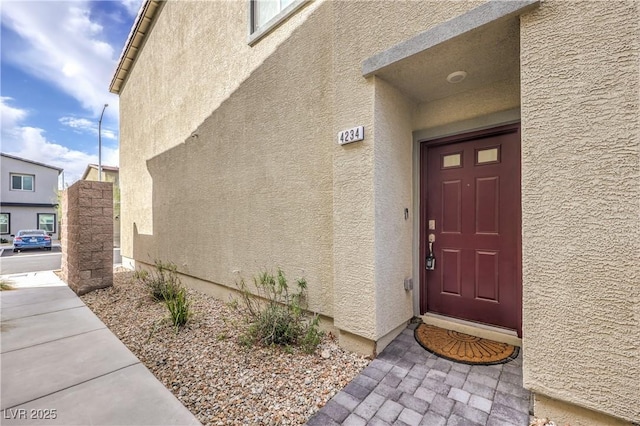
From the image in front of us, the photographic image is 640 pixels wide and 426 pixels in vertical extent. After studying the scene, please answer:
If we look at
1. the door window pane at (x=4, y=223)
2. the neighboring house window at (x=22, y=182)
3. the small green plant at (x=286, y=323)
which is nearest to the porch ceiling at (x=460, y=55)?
the small green plant at (x=286, y=323)

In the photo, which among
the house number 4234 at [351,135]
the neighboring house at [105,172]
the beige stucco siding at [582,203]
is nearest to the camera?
the beige stucco siding at [582,203]

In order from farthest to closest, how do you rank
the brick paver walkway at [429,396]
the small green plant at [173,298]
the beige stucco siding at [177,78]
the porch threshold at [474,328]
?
the beige stucco siding at [177,78]
the small green plant at [173,298]
the porch threshold at [474,328]
the brick paver walkway at [429,396]

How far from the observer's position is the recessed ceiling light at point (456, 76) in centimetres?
285

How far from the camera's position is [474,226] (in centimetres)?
334

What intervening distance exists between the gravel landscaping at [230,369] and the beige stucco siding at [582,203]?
172 centimetres

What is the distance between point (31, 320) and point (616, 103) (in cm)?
706

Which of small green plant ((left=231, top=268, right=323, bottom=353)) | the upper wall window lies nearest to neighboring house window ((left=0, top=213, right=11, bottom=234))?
the upper wall window

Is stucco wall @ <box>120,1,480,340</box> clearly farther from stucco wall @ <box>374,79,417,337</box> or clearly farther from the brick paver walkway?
the brick paver walkway

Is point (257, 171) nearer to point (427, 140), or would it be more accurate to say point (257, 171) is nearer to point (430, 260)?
point (427, 140)

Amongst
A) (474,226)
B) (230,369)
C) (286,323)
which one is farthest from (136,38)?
(474,226)

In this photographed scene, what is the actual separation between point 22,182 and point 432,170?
30.5 meters

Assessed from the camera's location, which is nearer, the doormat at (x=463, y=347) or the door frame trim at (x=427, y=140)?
the doormat at (x=463, y=347)

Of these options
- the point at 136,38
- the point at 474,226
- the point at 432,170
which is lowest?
the point at 474,226

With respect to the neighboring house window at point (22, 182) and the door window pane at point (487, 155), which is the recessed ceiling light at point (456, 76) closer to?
the door window pane at point (487, 155)
